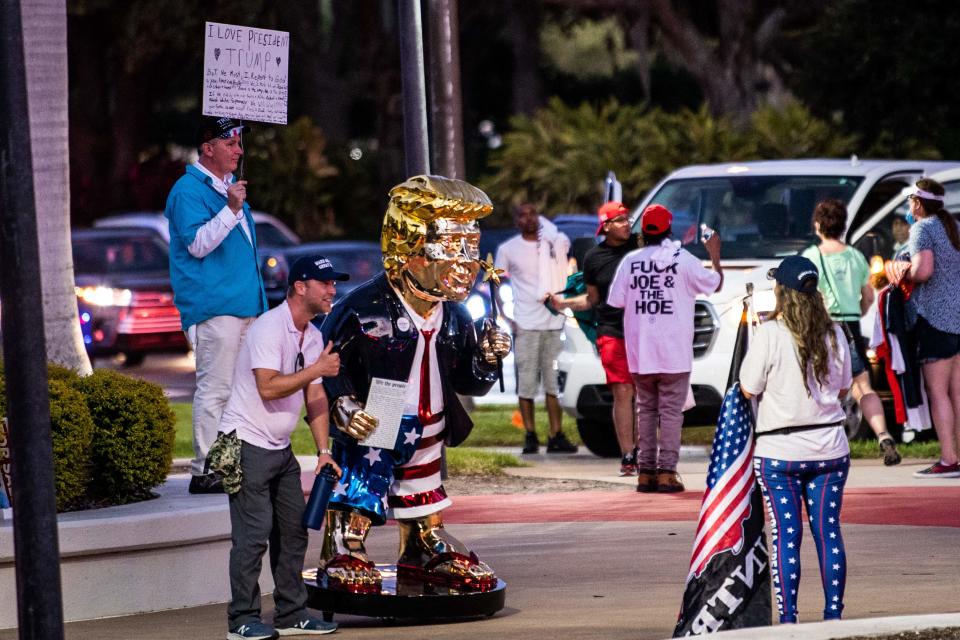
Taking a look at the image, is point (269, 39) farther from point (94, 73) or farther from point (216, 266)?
point (94, 73)

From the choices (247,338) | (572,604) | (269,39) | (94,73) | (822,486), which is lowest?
(572,604)

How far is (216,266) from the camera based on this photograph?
30.1 feet

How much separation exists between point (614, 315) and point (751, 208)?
7.36 feet

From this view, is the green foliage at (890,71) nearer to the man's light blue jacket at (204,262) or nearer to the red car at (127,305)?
the red car at (127,305)

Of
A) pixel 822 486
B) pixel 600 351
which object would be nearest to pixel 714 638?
pixel 822 486

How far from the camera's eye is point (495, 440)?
50.4ft

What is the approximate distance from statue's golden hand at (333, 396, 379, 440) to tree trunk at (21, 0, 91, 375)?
2.51 meters

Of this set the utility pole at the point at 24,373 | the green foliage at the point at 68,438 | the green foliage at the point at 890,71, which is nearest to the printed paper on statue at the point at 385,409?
the green foliage at the point at 68,438

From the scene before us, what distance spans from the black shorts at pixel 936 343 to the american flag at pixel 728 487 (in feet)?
15.8

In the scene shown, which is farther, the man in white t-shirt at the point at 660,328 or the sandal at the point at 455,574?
the man in white t-shirt at the point at 660,328

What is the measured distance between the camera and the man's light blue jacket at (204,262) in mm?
9133

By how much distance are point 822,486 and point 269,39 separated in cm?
357

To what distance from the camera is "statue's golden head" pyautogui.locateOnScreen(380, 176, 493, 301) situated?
7.96 m

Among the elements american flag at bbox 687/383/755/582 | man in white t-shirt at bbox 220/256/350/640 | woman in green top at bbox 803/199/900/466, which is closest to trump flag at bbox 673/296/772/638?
american flag at bbox 687/383/755/582
